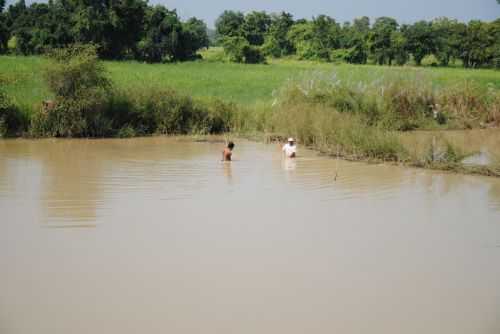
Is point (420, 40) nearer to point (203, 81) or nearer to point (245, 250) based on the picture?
point (203, 81)

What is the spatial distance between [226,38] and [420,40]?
669 inches

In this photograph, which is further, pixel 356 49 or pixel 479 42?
pixel 356 49

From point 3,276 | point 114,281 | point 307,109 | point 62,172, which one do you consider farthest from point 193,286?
point 307,109

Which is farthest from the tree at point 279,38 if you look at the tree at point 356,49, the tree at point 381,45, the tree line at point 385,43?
the tree at point 381,45

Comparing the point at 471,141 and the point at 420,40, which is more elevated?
the point at 420,40

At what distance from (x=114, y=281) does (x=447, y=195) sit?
6.71 meters

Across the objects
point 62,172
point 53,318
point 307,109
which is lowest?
point 53,318

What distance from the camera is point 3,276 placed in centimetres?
650

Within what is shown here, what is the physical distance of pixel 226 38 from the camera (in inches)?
2158

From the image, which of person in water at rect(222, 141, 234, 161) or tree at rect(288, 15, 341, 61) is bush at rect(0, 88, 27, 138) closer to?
person in water at rect(222, 141, 234, 161)

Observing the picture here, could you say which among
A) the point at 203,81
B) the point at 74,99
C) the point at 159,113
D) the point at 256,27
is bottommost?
the point at 159,113

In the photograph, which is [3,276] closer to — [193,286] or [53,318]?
[53,318]

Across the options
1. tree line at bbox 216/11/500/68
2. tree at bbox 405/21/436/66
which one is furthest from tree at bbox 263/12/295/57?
tree at bbox 405/21/436/66

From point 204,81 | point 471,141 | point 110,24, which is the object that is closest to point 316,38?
point 110,24
